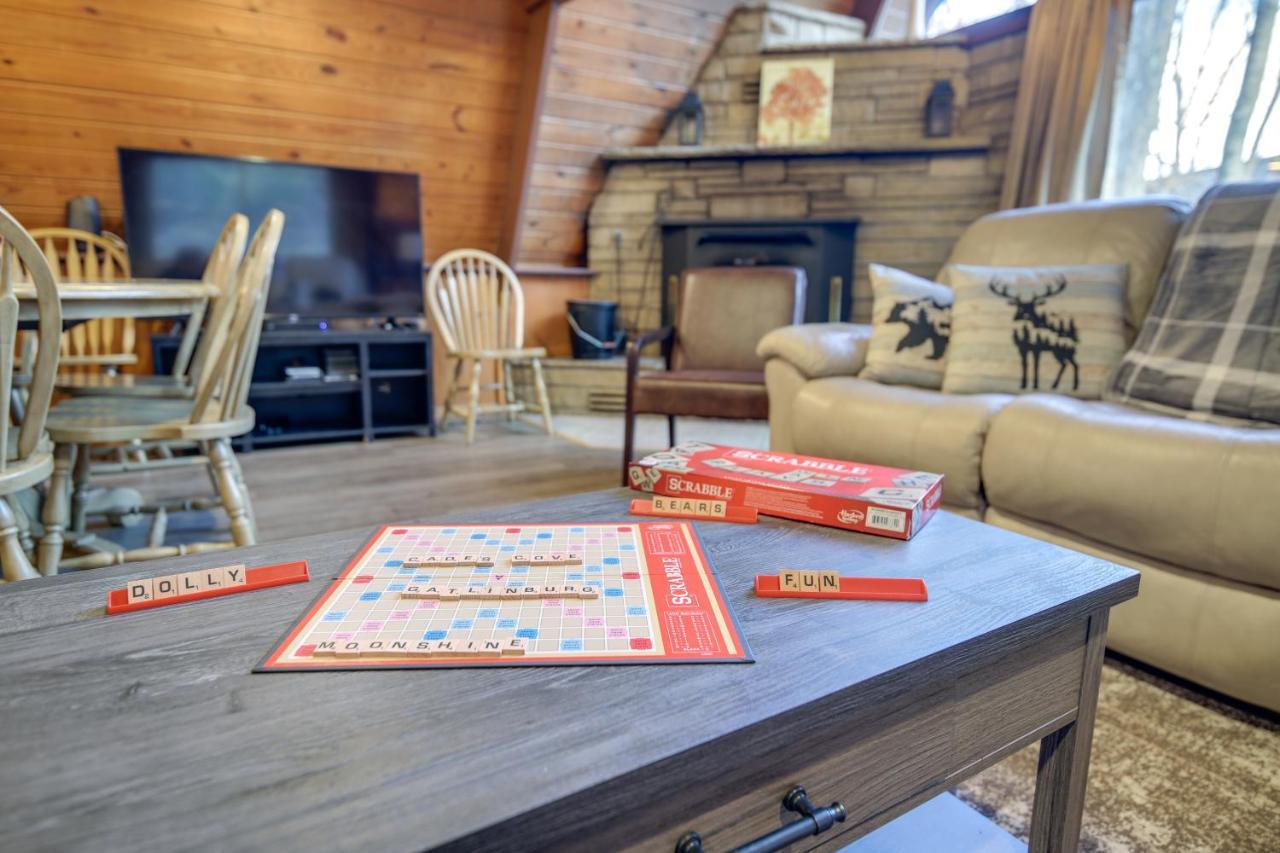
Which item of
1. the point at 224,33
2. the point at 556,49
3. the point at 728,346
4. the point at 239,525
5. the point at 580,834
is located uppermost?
the point at 556,49

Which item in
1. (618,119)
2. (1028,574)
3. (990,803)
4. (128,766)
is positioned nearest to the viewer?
(128,766)

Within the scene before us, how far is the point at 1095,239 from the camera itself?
1.98 m

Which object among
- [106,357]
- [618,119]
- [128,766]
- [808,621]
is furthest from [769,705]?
[618,119]

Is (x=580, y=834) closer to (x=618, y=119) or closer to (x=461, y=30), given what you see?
(x=461, y=30)

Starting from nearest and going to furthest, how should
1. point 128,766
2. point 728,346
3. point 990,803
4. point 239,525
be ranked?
point 128,766
point 990,803
point 239,525
point 728,346

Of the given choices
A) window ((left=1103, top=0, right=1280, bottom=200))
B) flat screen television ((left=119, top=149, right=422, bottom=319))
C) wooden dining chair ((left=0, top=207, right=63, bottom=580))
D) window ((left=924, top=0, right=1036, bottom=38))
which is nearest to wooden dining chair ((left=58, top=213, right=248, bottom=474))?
wooden dining chair ((left=0, top=207, right=63, bottom=580))

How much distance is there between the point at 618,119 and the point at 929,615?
3.93 meters

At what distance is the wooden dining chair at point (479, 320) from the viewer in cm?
351

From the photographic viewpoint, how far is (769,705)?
0.49 metres

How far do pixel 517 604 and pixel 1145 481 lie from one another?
3.91 ft

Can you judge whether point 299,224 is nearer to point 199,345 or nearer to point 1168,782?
point 199,345

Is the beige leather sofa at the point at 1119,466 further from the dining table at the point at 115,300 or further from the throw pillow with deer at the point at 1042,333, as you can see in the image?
the dining table at the point at 115,300

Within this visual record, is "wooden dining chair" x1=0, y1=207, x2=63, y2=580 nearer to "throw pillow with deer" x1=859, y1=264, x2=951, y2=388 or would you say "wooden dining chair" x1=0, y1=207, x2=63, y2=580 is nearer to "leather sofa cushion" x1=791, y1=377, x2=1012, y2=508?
"leather sofa cushion" x1=791, y1=377, x2=1012, y2=508

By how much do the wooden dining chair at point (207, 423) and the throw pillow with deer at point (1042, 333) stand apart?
A: 173cm
